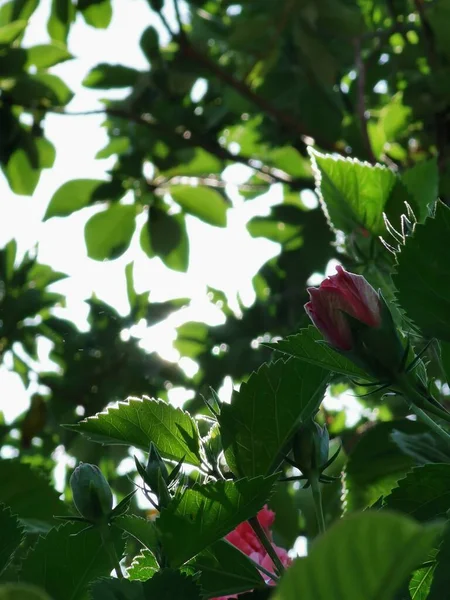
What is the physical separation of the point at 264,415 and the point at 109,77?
1603 millimetres

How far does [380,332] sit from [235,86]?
1371 millimetres

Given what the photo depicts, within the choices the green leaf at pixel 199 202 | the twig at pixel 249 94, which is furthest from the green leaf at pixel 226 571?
the green leaf at pixel 199 202

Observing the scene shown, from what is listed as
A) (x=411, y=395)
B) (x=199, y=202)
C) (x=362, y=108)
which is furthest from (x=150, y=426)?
(x=199, y=202)

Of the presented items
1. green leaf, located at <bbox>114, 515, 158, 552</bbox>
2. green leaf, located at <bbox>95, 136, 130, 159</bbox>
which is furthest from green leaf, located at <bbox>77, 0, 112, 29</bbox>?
green leaf, located at <bbox>114, 515, 158, 552</bbox>

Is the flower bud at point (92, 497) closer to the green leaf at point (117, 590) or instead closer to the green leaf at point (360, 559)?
the green leaf at point (117, 590)

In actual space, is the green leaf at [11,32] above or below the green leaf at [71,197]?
above

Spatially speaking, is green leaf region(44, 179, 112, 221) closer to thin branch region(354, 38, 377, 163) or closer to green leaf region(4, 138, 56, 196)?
green leaf region(4, 138, 56, 196)

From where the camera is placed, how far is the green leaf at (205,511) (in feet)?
1.55

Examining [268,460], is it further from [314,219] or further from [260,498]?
[314,219]

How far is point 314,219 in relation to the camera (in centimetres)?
185

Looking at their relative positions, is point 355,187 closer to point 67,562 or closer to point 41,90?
point 67,562

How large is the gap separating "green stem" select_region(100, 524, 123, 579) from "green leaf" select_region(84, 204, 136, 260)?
1535mm

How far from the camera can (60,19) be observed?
197cm

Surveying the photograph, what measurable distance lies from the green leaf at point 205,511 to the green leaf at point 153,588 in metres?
0.04
